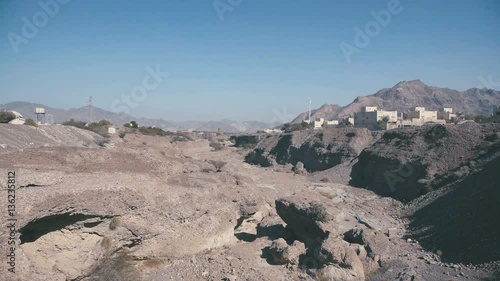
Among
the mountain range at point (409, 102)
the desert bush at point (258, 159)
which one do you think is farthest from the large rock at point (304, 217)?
the mountain range at point (409, 102)

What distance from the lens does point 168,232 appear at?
Result: 1120cm

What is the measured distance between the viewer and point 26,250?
28.4 ft

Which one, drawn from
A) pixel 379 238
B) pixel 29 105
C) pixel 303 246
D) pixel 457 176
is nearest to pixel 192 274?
pixel 303 246

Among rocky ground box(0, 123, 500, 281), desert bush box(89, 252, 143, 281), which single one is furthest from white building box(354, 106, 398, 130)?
desert bush box(89, 252, 143, 281)

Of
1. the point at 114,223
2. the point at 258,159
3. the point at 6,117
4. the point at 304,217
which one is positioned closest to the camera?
the point at 114,223

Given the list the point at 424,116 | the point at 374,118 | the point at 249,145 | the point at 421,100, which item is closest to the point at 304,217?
the point at 249,145

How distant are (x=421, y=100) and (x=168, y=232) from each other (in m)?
163

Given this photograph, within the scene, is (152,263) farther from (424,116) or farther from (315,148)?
(424,116)

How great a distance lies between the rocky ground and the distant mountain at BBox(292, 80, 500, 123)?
129456 millimetres

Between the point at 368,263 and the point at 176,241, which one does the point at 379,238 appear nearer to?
the point at 368,263

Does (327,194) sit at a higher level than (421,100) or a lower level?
lower

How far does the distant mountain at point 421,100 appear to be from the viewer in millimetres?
141500

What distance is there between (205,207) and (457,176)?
60.5 feet

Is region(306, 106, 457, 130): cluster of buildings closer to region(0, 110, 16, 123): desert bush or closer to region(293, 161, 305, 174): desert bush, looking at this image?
region(293, 161, 305, 174): desert bush
